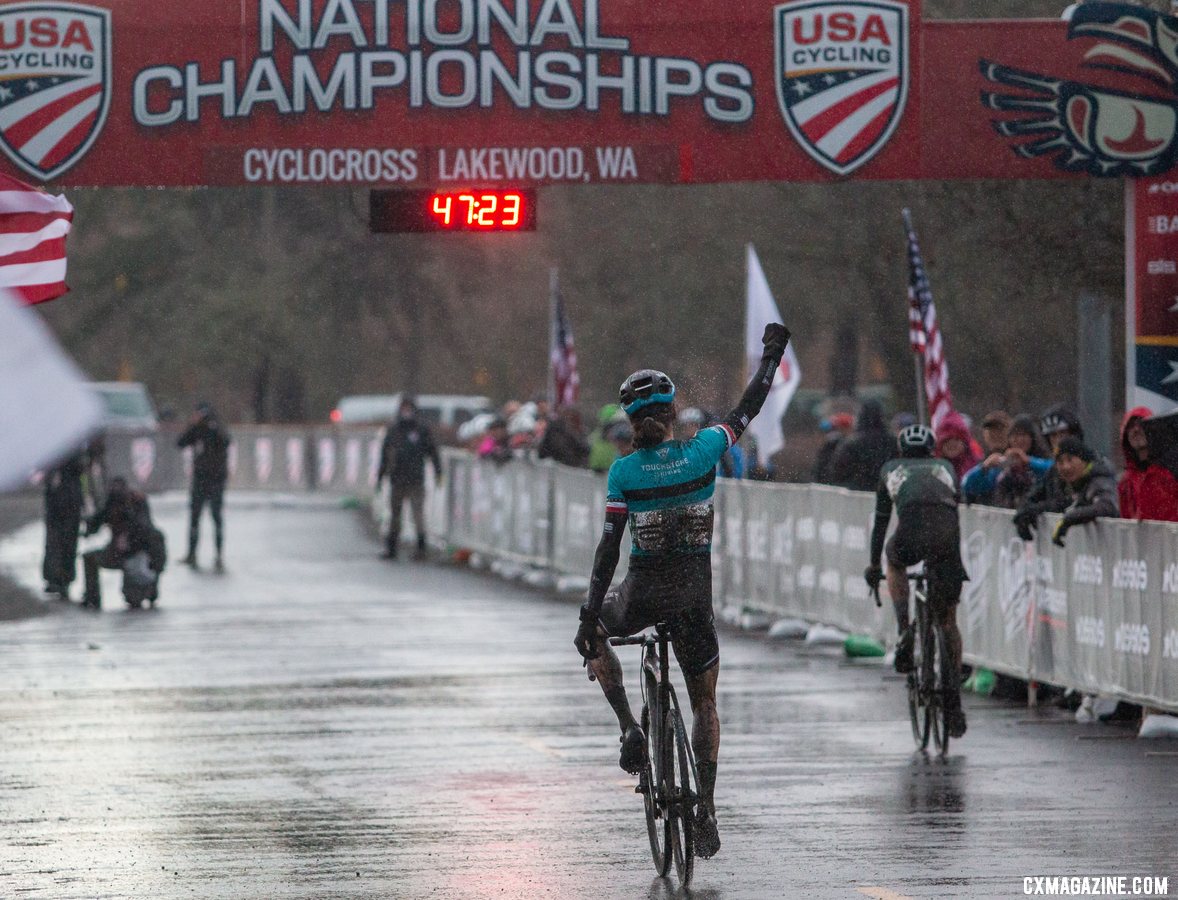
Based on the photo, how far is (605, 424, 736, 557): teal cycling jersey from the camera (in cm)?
874

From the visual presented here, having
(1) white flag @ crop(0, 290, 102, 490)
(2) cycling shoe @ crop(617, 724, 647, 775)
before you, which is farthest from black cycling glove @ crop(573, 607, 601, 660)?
(1) white flag @ crop(0, 290, 102, 490)

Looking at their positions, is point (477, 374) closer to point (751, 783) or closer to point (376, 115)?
point (376, 115)

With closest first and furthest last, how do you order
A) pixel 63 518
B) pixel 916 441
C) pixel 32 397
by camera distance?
pixel 916 441 → pixel 63 518 → pixel 32 397

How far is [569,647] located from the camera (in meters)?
18.2

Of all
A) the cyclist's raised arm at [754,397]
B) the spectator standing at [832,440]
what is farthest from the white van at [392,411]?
the cyclist's raised arm at [754,397]

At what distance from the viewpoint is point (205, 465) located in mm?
27250

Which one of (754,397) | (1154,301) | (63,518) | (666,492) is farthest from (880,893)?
(63,518)

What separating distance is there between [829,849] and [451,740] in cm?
405

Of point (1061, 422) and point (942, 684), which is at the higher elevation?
point (1061, 422)

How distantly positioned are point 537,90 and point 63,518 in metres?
7.98

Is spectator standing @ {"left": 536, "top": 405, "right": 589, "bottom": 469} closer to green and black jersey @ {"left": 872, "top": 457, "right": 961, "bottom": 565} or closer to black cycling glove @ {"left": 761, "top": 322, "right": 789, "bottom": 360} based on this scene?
green and black jersey @ {"left": 872, "top": 457, "right": 961, "bottom": 565}

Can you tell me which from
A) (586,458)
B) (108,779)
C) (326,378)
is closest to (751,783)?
(108,779)

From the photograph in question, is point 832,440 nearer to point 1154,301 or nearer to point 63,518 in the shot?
point 1154,301

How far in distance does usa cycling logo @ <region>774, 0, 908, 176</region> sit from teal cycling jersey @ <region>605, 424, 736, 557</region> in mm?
9463
